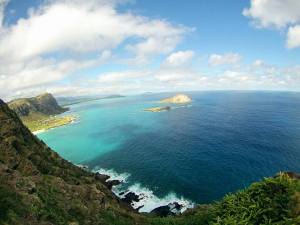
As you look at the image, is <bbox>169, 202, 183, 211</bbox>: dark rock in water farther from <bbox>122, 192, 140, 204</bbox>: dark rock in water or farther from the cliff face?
the cliff face

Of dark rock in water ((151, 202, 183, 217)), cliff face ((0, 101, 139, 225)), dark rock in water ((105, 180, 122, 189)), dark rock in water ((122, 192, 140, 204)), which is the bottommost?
dark rock in water ((151, 202, 183, 217))

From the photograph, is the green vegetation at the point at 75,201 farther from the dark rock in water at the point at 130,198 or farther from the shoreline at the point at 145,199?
the dark rock in water at the point at 130,198

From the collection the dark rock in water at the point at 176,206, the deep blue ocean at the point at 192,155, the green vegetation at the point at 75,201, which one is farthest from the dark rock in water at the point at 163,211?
the green vegetation at the point at 75,201

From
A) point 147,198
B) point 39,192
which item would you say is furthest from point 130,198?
point 39,192

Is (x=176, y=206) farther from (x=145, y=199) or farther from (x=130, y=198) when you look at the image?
(x=130, y=198)

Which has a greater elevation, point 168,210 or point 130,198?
point 130,198

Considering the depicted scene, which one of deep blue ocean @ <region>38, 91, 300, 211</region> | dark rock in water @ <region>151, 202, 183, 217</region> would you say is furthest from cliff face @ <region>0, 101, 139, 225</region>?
deep blue ocean @ <region>38, 91, 300, 211</region>

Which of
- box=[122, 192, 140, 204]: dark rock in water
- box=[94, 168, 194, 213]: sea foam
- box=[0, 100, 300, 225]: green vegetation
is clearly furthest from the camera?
box=[122, 192, 140, 204]: dark rock in water
